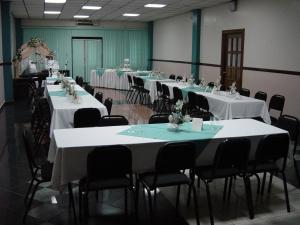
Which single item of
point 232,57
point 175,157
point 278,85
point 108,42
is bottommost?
point 175,157

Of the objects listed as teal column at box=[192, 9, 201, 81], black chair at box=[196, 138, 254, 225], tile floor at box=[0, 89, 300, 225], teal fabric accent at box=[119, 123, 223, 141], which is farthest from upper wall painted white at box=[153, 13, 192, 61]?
black chair at box=[196, 138, 254, 225]

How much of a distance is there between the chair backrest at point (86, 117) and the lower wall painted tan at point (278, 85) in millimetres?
4425

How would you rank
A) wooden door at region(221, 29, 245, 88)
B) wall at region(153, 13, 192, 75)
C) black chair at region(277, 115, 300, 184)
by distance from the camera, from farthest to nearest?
wall at region(153, 13, 192, 75) < wooden door at region(221, 29, 245, 88) < black chair at region(277, 115, 300, 184)

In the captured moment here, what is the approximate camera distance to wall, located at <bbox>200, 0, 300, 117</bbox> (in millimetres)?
7641

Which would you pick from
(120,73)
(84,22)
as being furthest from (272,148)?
(84,22)

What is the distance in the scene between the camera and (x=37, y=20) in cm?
1548

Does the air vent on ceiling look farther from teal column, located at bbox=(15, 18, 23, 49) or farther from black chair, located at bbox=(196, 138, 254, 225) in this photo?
black chair, located at bbox=(196, 138, 254, 225)

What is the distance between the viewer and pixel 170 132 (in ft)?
12.8

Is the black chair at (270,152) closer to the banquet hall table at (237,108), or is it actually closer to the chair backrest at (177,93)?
the banquet hall table at (237,108)

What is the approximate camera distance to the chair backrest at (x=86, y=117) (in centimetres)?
525

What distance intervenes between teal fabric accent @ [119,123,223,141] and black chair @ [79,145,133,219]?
23.4 inches

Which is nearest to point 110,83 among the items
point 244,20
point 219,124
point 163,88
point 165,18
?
point 165,18

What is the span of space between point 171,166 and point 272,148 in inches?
41.7

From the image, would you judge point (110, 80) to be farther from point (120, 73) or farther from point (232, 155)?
point (232, 155)
